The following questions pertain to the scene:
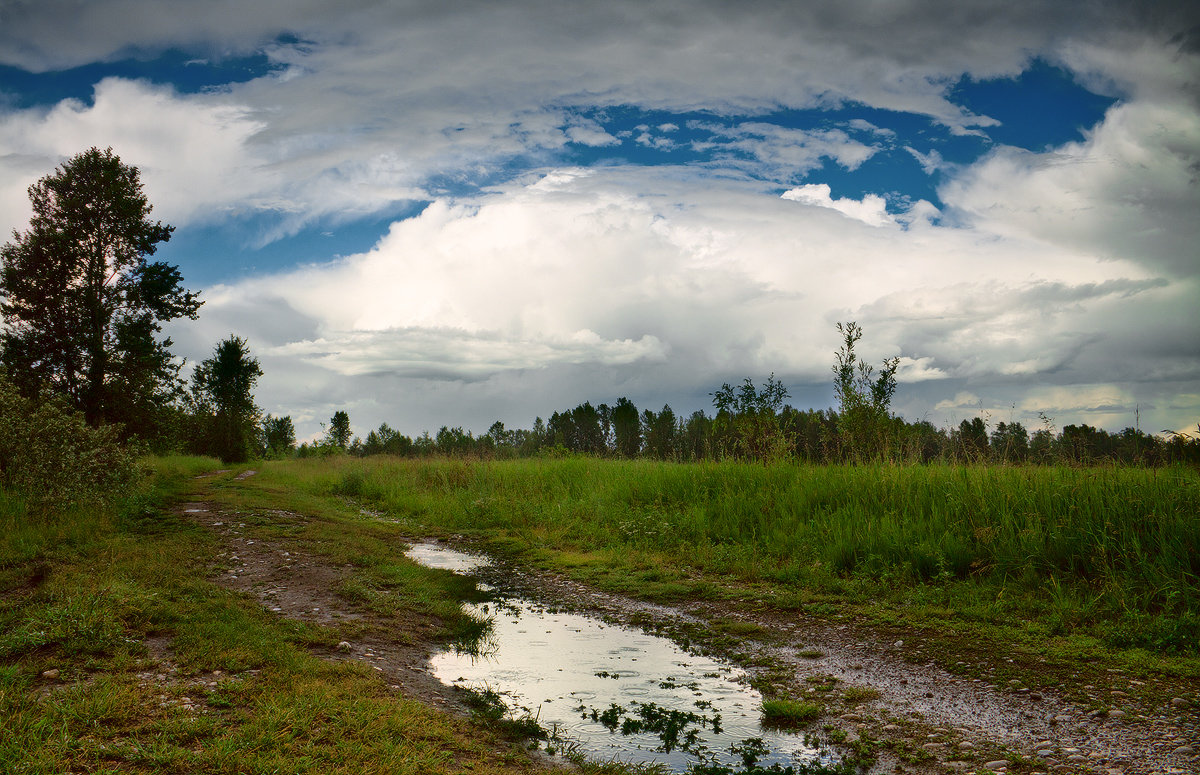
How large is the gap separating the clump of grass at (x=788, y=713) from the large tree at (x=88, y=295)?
21.6 metres

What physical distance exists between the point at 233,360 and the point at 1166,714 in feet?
179

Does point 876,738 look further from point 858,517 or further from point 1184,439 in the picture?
point 1184,439

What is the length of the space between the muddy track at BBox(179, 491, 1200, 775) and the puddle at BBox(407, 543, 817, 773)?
49 cm

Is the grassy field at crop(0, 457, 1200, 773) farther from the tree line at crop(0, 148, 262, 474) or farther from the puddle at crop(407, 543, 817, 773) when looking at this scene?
the tree line at crop(0, 148, 262, 474)

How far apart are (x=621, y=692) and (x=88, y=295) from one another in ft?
71.6

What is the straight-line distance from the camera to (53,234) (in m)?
19.0

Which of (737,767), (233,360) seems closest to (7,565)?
(737,767)

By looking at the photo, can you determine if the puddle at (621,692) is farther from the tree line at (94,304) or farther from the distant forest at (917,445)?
the tree line at (94,304)

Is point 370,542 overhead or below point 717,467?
below

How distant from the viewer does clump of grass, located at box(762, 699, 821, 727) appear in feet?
16.3

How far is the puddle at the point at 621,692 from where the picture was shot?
15.0ft

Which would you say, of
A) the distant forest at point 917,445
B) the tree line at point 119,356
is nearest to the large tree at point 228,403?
the tree line at point 119,356

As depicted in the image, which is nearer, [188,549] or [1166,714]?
[1166,714]

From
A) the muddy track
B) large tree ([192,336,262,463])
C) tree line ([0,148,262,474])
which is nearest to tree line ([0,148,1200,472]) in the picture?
tree line ([0,148,262,474])
